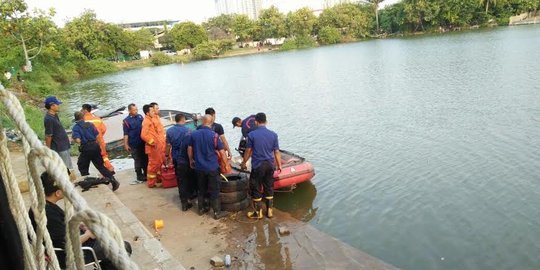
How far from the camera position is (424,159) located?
449 inches

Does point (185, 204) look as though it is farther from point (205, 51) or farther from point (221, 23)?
point (221, 23)

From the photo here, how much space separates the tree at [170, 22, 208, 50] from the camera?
266 feet

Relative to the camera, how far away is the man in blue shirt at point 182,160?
7832 mm

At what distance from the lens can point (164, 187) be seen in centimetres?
937

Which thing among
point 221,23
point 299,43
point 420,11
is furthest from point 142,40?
point 420,11

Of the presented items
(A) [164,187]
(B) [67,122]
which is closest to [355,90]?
(B) [67,122]

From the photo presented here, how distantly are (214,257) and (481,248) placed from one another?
171 inches

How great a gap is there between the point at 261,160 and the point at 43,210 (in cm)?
611

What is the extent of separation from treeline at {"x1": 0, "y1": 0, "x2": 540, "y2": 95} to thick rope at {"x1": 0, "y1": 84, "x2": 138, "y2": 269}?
49459 mm

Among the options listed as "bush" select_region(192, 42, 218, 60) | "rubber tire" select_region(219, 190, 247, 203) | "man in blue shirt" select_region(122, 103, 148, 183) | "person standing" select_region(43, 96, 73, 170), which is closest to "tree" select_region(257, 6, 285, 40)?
"bush" select_region(192, 42, 218, 60)

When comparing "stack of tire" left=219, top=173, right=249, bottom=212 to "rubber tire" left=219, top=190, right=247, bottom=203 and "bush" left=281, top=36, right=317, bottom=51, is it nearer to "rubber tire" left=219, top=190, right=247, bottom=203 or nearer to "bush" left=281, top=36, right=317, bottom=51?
"rubber tire" left=219, top=190, right=247, bottom=203

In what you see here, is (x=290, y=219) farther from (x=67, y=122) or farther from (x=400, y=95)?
(x=67, y=122)

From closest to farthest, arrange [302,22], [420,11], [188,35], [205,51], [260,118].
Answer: [260,118], [420,11], [205,51], [302,22], [188,35]

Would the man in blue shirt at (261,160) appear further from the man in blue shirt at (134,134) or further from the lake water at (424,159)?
the man in blue shirt at (134,134)
